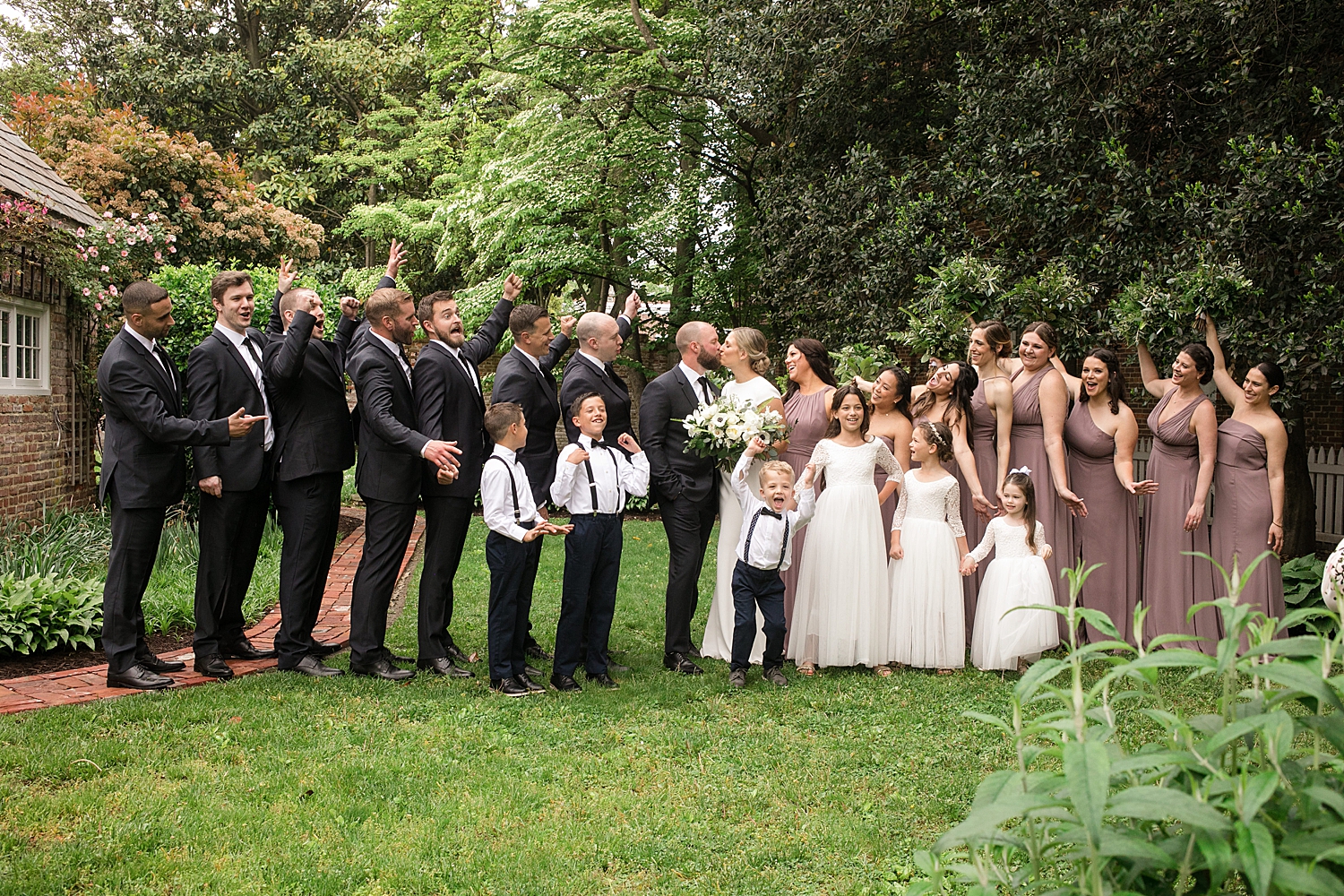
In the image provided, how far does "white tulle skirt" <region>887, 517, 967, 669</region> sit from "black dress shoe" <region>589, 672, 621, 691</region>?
193cm

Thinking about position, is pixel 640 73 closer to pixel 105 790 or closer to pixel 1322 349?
pixel 1322 349

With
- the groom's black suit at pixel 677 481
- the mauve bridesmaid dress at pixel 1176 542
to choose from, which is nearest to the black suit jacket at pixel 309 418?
the groom's black suit at pixel 677 481

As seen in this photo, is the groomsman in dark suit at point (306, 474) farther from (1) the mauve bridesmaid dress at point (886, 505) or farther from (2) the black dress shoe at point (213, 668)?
(1) the mauve bridesmaid dress at point (886, 505)

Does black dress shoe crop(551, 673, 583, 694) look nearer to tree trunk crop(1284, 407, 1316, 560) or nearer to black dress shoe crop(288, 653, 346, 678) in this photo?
black dress shoe crop(288, 653, 346, 678)

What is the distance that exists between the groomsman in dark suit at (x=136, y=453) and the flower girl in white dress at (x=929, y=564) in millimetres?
4248

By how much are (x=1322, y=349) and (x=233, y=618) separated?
811cm

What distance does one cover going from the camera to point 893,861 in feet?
12.6

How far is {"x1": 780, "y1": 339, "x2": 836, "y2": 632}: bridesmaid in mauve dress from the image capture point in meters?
A: 7.13

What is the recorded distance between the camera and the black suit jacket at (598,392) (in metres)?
6.54

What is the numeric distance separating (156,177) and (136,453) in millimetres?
14705

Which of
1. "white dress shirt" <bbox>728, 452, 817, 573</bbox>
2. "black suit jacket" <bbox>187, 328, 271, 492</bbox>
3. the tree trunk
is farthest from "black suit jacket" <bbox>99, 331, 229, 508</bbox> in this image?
the tree trunk

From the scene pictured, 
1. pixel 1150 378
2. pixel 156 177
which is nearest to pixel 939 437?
pixel 1150 378

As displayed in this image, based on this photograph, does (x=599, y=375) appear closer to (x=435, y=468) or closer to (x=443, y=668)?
(x=435, y=468)

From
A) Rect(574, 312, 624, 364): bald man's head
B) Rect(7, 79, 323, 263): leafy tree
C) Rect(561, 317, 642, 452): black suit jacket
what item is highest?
Rect(7, 79, 323, 263): leafy tree
